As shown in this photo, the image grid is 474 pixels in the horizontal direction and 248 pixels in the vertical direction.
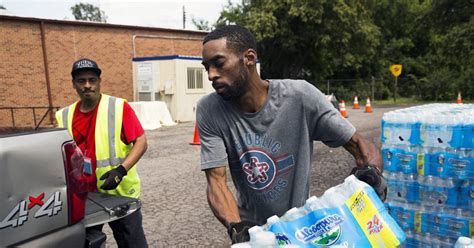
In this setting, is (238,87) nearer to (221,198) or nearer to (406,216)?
(221,198)

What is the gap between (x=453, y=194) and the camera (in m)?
3.97

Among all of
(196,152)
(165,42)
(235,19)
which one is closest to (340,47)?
(235,19)

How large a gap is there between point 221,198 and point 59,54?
20811 millimetres

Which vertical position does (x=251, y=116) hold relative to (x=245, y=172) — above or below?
above

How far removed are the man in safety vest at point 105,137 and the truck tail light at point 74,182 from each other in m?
0.73

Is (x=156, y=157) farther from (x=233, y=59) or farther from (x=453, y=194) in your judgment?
(x=233, y=59)

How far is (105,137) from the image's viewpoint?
3.17 meters

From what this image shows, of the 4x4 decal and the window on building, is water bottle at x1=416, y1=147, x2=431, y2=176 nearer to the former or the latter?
the 4x4 decal

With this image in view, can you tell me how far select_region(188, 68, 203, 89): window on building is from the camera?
18544 millimetres

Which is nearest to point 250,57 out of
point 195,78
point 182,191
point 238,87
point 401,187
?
point 238,87

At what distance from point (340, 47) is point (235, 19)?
8.70 meters

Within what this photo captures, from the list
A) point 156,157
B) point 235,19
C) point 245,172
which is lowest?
point 156,157

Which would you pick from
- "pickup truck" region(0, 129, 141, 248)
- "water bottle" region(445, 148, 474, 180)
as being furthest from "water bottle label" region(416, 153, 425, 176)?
"pickup truck" region(0, 129, 141, 248)

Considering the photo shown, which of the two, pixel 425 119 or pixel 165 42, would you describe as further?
pixel 165 42
